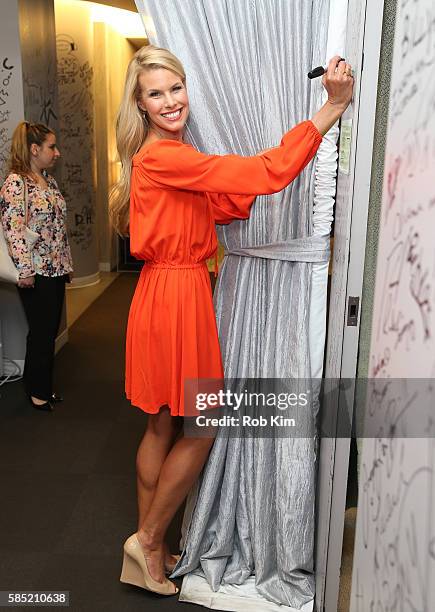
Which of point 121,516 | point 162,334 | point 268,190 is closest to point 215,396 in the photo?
point 162,334

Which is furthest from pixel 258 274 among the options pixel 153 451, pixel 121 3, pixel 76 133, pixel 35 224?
pixel 76 133

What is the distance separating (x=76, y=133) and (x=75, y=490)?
14.5ft

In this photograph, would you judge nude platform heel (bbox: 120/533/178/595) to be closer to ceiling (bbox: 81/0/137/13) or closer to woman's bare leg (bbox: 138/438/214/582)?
woman's bare leg (bbox: 138/438/214/582)

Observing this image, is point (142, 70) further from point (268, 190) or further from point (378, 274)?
point (378, 274)

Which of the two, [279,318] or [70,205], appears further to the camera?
[70,205]

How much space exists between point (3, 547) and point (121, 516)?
1.50 feet

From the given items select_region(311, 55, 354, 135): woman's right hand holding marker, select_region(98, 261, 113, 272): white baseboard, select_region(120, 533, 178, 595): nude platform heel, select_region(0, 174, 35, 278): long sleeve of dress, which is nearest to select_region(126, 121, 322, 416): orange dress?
select_region(311, 55, 354, 135): woman's right hand holding marker

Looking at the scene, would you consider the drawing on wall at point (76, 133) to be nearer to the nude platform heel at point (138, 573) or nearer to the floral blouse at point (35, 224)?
the floral blouse at point (35, 224)

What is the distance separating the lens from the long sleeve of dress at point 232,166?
1699 millimetres

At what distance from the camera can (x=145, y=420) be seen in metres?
3.64

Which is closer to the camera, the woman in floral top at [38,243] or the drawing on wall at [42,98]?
the woman in floral top at [38,243]
